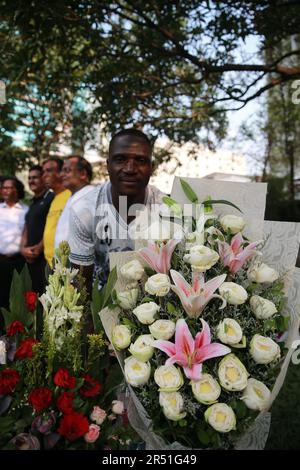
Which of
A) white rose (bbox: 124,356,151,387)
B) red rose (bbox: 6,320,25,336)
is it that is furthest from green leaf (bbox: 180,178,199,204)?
red rose (bbox: 6,320,25,336)

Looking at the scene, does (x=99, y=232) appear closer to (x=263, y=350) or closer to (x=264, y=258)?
(x=264, y=258)

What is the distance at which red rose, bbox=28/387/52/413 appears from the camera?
114 centimetres

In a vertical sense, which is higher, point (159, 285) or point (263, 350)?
point (159, 285)

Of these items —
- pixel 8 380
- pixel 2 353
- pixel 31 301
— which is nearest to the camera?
pixel 8 380

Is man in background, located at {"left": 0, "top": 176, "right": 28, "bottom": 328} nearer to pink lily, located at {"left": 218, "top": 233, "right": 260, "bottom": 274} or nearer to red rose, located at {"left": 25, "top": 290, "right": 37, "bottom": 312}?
red rose, located at {"left": 25, "top": 290, "right": 37, "bottom": 312}

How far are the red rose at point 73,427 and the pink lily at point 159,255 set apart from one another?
0.51m

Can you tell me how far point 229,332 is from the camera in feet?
3.96

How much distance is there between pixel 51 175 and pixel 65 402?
12.2 feet

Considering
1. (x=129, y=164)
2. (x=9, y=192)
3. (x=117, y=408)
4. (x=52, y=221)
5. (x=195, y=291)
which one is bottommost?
(x=117, y=408)

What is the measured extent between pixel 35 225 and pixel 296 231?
3598mm

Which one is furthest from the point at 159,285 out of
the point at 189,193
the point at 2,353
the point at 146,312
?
the point at 2,353

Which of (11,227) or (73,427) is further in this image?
(11,227)

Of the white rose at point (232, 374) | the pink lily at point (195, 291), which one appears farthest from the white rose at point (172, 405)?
the pink lily at point (195, 291)

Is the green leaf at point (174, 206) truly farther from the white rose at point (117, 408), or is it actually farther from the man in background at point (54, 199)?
the man in background at point (54, 199)
